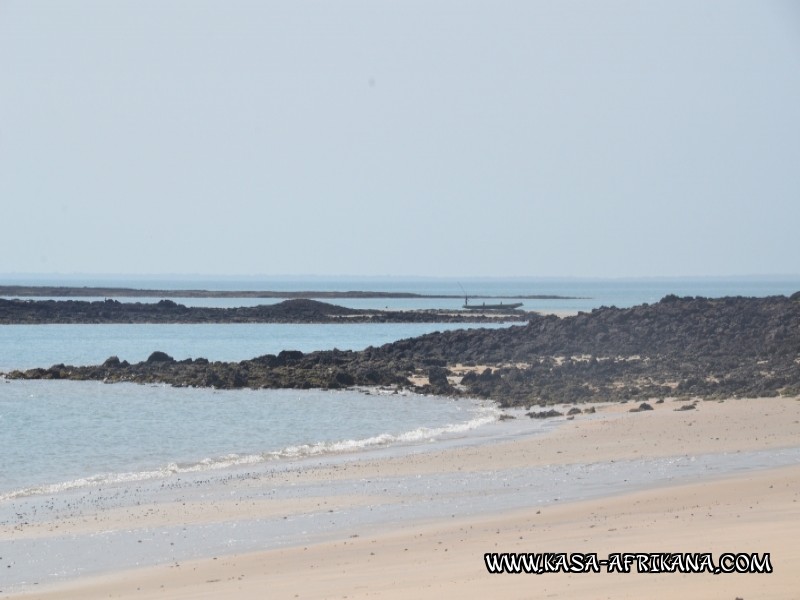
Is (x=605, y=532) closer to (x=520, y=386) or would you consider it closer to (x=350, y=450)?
(x=350, y=450)

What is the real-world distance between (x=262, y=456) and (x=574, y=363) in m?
15.9

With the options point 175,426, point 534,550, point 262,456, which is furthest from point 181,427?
point 534,550

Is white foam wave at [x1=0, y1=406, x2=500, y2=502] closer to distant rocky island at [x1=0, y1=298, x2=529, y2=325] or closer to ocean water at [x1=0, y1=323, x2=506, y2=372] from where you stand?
ocean water at [x1=0, y1=323, x2=506, y2=372]

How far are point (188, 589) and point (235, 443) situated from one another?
12.1 meters

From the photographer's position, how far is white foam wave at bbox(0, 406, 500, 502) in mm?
16183

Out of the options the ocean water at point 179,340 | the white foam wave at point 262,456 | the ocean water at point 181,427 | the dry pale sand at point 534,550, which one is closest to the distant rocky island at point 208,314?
the ocean water at point 179,340

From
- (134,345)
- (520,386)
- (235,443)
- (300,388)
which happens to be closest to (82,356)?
(134,345)

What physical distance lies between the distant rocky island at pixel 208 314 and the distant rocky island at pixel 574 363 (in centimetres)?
3821

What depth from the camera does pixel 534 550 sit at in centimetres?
969

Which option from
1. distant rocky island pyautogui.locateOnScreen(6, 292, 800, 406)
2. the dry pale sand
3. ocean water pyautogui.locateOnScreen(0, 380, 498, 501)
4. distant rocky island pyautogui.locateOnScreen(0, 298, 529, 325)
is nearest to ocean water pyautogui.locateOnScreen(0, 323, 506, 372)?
distant rocky island pyautogui.locateOnScreen(0, 298, 529, 325)

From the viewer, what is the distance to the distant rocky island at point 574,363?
2767 cm

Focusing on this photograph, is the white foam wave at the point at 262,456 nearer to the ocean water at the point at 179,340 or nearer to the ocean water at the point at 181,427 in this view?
the ocean water at the point at 181,427

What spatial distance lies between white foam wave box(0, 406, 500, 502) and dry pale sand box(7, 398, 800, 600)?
3.90 meters

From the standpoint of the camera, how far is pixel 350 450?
20.1 m
